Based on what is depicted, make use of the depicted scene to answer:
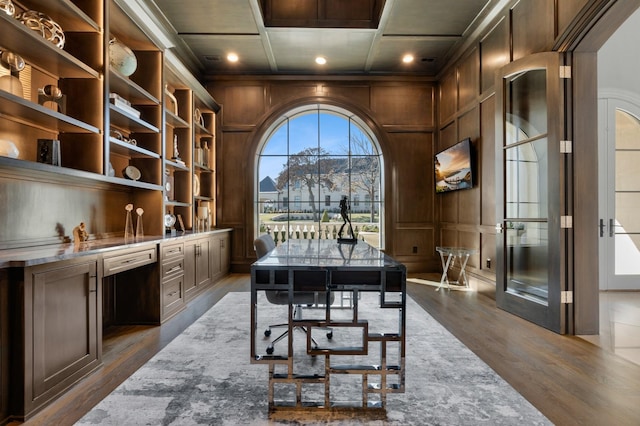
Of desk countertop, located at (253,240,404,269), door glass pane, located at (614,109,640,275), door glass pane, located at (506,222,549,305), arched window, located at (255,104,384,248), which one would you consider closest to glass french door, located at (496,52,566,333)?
door glass pane, located at (506,222,549,305)

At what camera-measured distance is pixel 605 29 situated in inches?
118

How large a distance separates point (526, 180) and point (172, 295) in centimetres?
389

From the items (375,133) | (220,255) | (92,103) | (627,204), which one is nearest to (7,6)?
(92,103)

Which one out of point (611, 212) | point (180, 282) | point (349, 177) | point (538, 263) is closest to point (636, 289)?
point (611, 212)

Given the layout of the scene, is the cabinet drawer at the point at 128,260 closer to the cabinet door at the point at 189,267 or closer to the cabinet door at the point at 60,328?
the cabinet door at the point at 60,328

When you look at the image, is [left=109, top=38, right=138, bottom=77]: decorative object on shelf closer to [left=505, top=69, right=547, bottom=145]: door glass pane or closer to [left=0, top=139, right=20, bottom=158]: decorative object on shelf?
[left=0, top=139, right=20, bottom=158]: decorative object on shelf

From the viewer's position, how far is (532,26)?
147 inches

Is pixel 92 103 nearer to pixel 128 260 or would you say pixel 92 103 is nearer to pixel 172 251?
pixel 128 260

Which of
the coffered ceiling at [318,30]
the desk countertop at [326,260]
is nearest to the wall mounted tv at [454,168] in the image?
the coffered ceiling at [318,30]

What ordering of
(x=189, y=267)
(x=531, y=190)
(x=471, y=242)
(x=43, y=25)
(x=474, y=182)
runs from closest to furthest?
(x=43, y=25) < (x=531, y=190) < (x=189, y=267) < (x=474, y=182) < (x=471, y=242)

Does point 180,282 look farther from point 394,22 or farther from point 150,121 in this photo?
point 394,22

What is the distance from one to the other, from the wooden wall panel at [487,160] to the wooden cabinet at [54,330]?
429cm

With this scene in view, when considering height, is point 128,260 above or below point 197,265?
above

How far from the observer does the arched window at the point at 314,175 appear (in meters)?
6.89
